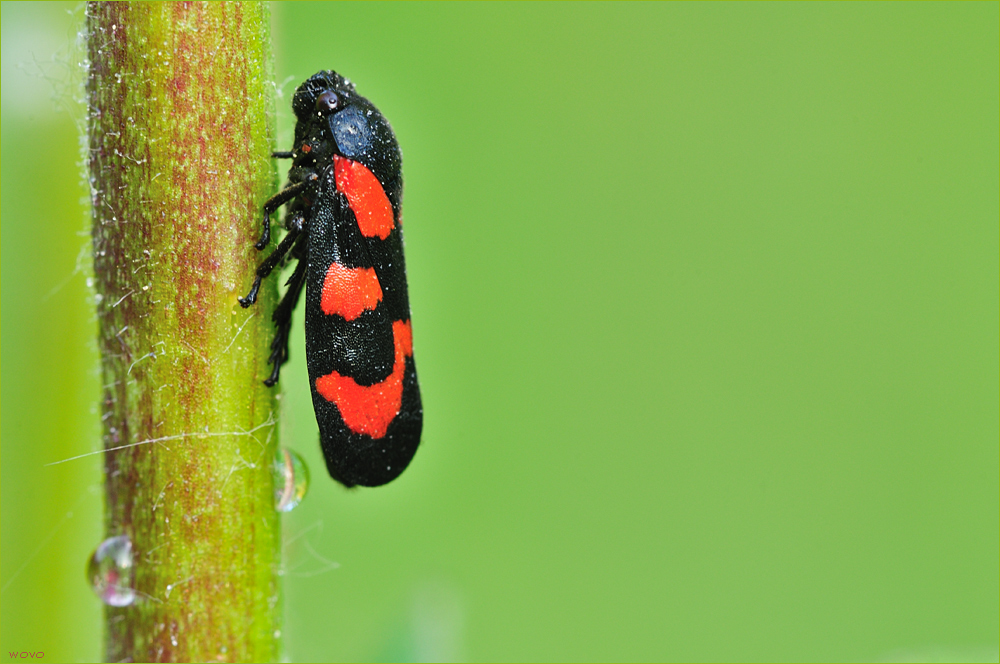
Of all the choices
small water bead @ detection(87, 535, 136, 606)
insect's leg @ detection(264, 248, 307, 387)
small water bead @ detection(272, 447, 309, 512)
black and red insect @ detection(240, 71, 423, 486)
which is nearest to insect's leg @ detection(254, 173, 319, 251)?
black and red insect @ detection(240, 71, 423, 486)

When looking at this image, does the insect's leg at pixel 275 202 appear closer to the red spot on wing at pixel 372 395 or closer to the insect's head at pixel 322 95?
the insect's head at pixel 322 95

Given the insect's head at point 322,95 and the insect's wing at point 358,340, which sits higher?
the insect's head at point 322,95

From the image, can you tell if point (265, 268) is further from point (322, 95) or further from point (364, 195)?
point (322, 95)

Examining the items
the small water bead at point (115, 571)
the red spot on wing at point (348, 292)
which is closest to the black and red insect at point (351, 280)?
the red spot on wing at point (348, 292)

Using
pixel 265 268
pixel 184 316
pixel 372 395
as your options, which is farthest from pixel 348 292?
pixel 184 316

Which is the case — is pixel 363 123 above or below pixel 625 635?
above

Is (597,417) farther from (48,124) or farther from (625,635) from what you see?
(48,124)

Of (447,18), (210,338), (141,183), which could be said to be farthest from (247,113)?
(447,18)

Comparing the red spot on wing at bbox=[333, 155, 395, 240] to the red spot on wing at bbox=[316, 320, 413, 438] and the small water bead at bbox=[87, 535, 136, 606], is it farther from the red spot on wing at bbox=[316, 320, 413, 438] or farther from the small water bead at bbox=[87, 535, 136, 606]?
the small water bead at bbox=[87, 535, 136, 606]
